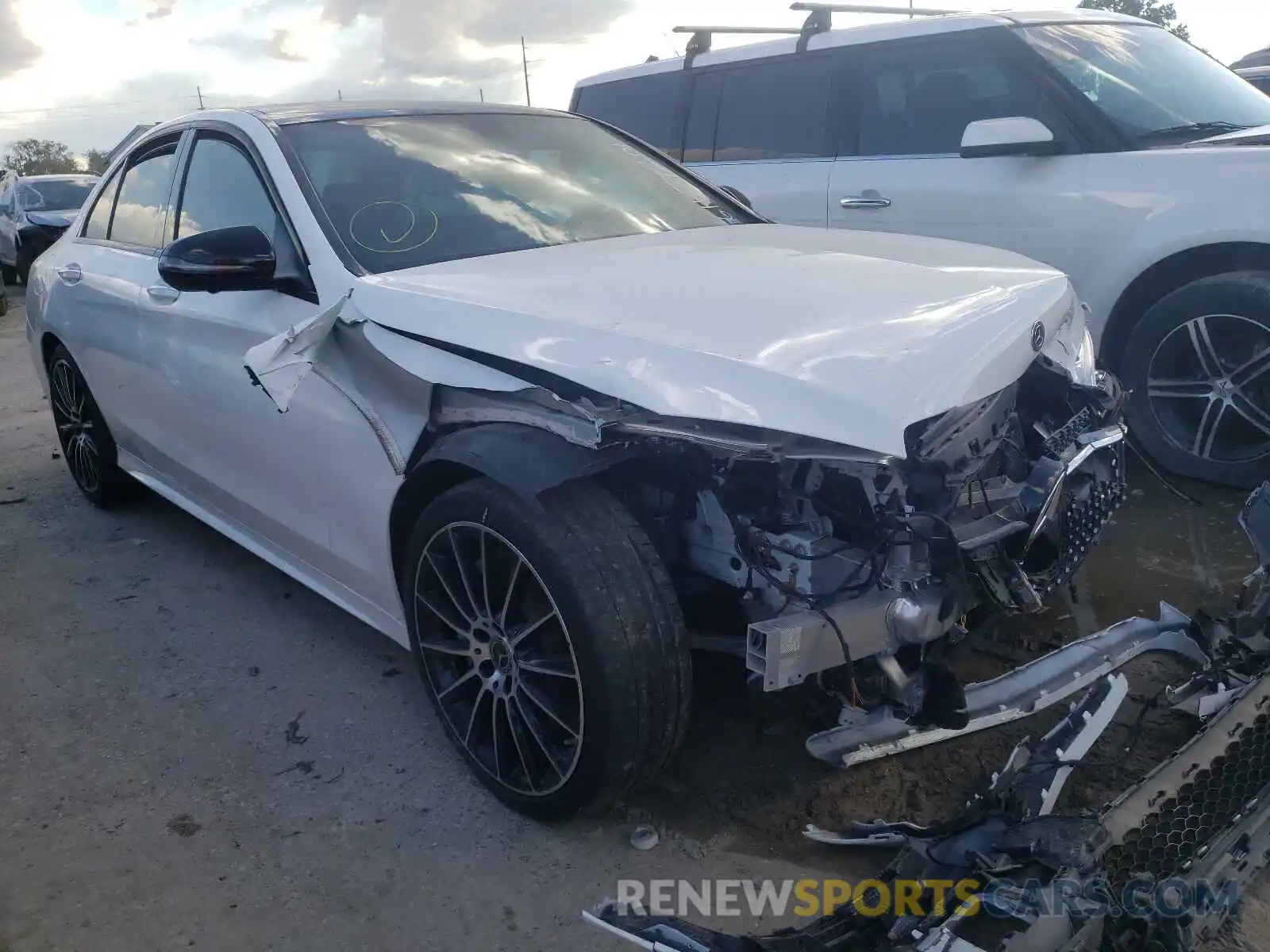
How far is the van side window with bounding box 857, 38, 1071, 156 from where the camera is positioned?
15.6 feet

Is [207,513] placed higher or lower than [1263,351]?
lower

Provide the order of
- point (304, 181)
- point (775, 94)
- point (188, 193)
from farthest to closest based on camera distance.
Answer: point (775, 94) < point (188, 193) < point (304, 181)

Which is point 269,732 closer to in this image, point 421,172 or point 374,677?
point 374,677

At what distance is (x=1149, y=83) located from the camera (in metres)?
4.69

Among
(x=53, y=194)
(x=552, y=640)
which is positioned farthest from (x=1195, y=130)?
(x=53, y=194)

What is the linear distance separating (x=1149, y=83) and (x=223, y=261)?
13.4 feet

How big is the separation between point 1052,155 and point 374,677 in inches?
141

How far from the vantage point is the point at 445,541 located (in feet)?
8.49

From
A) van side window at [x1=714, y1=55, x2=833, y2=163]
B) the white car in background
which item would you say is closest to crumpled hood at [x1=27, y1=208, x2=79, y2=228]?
van side window at [x1=714, y1=55, x2=833, y2=163]

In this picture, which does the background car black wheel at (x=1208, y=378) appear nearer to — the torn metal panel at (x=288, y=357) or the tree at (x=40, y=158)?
the torn metal panel at (x=288, y=357)

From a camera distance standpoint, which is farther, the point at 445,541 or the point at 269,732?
the point at 269,732

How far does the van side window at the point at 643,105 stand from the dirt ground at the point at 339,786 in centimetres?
382

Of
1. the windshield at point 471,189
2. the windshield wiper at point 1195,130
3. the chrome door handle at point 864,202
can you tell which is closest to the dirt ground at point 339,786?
the windshield at point 471,189

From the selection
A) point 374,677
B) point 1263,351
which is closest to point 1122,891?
point 374,677
